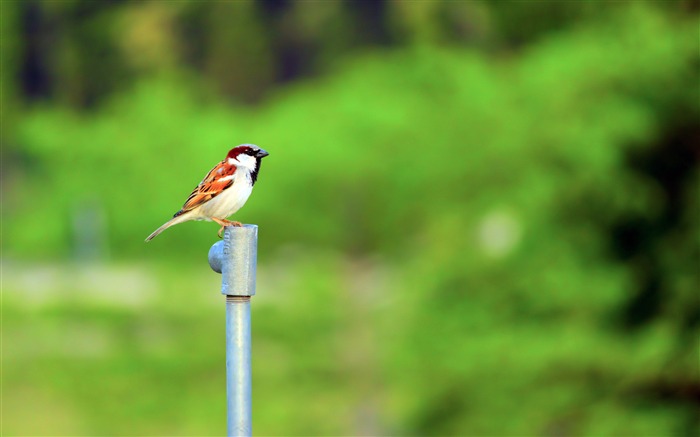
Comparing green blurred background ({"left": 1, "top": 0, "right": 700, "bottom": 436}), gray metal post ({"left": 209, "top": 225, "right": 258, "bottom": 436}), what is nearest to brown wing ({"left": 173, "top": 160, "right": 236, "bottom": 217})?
gray metal post ({"left": 209, "top": 225, "right": 258, "bottom": 436})

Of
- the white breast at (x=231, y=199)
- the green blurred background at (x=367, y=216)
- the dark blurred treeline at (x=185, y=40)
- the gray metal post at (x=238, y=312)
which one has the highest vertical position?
the dark blurred treeline at (x=185, y=40)

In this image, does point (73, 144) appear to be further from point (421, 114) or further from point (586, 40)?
point (586, 40)

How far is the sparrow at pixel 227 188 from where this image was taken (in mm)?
4785

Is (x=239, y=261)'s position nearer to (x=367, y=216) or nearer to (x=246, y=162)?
(x=246, y=162)

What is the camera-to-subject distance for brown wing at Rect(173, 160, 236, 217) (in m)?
4.84

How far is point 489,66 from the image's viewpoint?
17.4 metres

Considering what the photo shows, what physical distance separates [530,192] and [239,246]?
6.91m

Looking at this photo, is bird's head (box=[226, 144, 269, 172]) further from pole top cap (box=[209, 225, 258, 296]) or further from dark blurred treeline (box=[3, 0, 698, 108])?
dark blurred treeline (box=[3, 0, 698, 108])

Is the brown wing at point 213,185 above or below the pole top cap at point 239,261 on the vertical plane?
above

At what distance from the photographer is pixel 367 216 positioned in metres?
22.5

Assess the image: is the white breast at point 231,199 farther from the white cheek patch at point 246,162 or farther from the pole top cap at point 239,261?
the pole top cap at point 239,261

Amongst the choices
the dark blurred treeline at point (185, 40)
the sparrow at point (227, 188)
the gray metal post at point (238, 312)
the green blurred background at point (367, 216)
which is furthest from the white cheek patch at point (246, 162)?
the dark blurred treeline at point (185, 40)

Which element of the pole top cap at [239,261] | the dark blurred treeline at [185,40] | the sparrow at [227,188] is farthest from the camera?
the dark blurred treeline at [185,40]

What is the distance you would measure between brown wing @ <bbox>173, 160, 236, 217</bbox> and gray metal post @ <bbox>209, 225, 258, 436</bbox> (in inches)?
19.1
